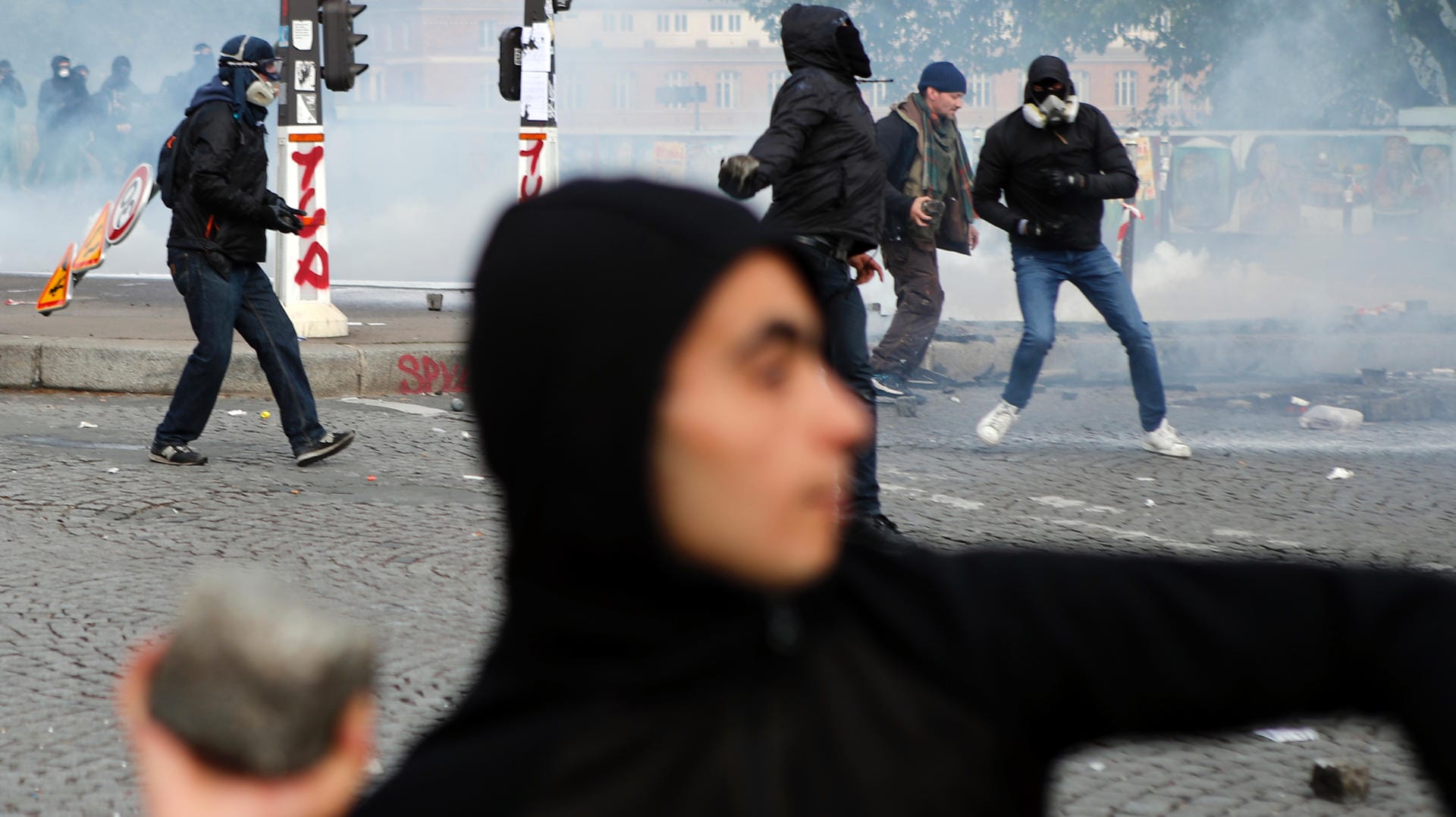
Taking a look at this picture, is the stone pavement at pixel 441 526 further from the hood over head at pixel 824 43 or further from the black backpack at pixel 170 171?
the hood over head at pixel 824 43

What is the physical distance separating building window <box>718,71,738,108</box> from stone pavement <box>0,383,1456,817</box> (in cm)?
7225

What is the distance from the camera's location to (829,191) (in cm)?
608

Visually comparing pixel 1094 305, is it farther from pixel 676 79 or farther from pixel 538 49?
pixel 676 79

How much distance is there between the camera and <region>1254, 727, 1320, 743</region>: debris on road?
3.68 metres

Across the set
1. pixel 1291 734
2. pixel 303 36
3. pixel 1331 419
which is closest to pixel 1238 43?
pixel 1331 419

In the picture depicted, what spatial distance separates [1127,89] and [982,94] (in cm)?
600

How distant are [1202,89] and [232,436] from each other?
102 feet

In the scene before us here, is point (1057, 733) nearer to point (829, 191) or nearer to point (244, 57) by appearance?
point (829, 191)

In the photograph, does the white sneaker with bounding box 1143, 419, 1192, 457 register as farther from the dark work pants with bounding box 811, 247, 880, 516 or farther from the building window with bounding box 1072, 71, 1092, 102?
the building window with bounding box 1072, 71, 1092, 102

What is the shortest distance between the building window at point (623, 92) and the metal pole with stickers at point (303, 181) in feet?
205

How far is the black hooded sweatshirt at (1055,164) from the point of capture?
743 centimetres

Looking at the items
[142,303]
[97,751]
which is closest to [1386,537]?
[97,751]

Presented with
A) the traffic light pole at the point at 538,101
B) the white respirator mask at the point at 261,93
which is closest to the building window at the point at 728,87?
the traffic light pole at the point at 538,101

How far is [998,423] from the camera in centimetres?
768
